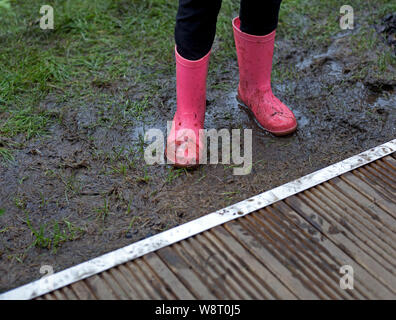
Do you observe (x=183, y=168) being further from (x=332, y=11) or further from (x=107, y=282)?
(x=332, y=11)

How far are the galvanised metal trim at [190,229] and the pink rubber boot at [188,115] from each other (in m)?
0.34

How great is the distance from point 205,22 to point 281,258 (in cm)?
92

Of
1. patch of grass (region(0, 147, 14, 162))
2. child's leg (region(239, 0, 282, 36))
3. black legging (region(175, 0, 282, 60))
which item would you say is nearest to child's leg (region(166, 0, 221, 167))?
black legging (region(175, 0, 282, 60))

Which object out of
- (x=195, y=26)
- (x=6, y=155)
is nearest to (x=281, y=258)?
(x=195, y=26)

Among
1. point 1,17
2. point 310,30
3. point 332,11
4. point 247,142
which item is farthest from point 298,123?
point 1,17

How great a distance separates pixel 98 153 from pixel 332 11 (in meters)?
1.91

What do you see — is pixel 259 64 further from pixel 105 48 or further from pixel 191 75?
pixel 105 48

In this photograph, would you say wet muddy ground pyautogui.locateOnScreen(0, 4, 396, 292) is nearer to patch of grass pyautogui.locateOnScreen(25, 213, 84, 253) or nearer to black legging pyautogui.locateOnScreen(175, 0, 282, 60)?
patch of grass pyautogui.locateOnScreen(25, 213, 84, 253)

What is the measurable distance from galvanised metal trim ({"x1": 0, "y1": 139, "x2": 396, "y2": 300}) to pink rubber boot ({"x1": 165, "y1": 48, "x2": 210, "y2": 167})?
0.34 m

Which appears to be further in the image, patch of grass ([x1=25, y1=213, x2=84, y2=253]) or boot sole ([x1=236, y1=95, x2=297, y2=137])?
boot sole ([x1=236, y1=95, x2=297, y2=137])

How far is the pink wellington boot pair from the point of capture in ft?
6.54
